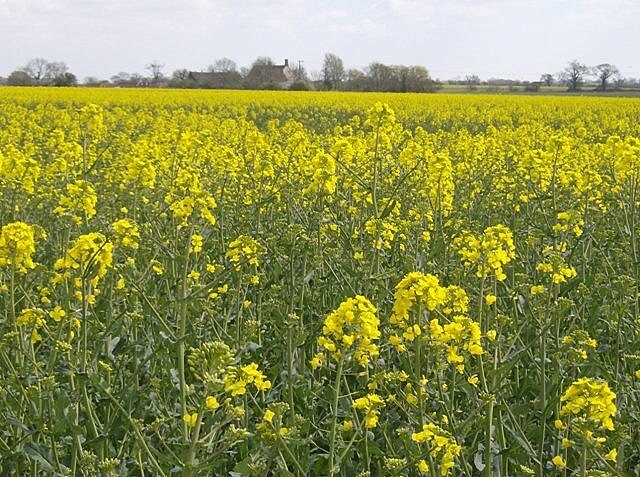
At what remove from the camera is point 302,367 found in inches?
139

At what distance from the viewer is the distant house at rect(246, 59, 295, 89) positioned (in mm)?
40800

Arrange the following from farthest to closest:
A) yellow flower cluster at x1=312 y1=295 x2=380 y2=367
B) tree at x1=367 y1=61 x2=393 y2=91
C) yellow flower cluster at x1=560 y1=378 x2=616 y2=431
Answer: tree at x1=367 y1=61 x2=393 y2=91, yellow flower cluster at x1=312 y1=295 x2=380 y2=367, yellow flower cluster at x1=560 y1=378 x2=616 y2=431

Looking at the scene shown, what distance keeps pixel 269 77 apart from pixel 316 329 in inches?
1737

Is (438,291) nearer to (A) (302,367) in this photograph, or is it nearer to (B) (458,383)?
(B) (458,383)

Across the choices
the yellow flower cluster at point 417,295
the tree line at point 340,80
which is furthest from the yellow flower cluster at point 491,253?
the tree line at point 340,80

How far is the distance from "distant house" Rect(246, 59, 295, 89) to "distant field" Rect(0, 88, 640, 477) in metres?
34.6

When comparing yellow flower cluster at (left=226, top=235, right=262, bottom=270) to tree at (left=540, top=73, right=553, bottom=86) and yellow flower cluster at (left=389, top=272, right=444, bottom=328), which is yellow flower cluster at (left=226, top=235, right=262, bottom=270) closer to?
yellow flower cluster at (left=389, top=272, right=444, bottom=328)

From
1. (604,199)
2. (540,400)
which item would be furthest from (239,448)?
(604,199)

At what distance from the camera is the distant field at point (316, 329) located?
2.39 meters

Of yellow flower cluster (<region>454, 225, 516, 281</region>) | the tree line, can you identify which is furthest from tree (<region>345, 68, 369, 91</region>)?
yellow flower cluster (<region>454, 225, 516, 281</region>)

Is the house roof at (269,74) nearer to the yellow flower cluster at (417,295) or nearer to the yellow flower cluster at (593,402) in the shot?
the yellow flower cluster at (417,295)

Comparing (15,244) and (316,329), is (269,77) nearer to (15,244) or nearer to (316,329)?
(316,329)

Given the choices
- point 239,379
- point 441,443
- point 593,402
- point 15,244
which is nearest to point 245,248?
point 15,244

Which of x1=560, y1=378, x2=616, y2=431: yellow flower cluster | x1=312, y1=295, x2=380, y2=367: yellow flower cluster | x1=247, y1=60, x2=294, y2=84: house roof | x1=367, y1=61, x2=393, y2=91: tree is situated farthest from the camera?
x1=247, y1=60, x2=294, y2=84: house roof
